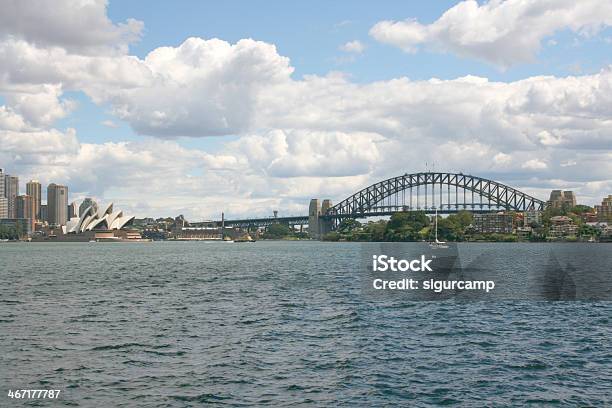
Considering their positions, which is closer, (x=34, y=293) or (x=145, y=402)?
(x=145, y=402)

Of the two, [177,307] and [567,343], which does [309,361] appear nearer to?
[567,343]

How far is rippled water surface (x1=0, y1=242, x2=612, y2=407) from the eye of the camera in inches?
898

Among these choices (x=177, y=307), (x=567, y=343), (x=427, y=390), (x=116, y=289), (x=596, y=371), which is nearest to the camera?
(x=427, y=390)

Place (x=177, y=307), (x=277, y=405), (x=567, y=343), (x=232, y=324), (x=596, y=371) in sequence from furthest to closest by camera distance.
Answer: (x=177, y=307)
(x=232, y=324)
(x=567, y=343)
(x=596, y=371)
(x=277, y=405)

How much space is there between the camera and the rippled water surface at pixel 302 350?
2281 cm

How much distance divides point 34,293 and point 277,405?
1414 inches

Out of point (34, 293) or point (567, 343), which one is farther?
point (34, 293)

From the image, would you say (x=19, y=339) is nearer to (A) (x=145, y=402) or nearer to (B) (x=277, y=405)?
(A) (x=145, y=402)

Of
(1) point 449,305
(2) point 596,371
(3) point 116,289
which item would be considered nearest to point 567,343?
(2) point 596,371

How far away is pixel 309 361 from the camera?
2747cm

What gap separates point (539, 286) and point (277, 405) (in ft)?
146

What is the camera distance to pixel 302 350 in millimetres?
29562

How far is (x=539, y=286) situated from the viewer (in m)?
61.6

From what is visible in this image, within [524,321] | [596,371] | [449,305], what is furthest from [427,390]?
[449,305]
